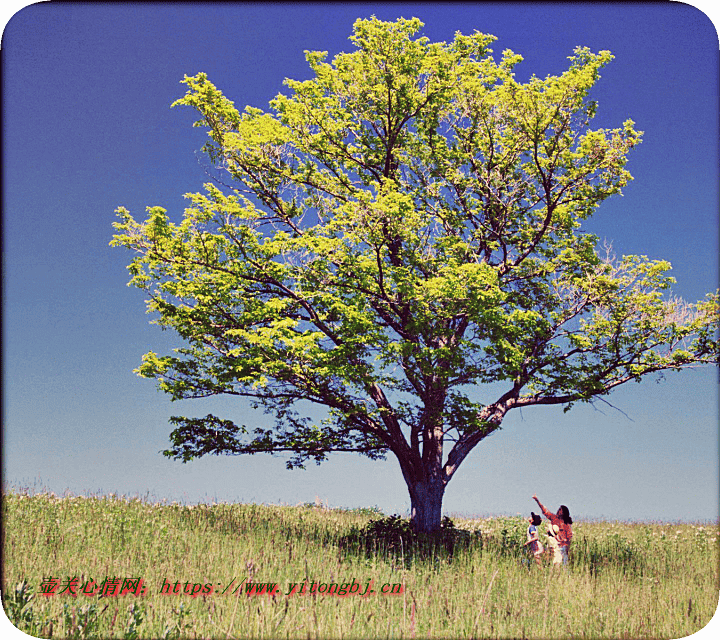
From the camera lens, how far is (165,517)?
14.0m

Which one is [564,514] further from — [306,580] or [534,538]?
[306,580]

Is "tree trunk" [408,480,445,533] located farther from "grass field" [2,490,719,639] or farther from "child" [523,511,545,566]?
"child" [523,511,545,566]

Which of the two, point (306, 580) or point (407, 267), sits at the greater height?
point (407, 267)

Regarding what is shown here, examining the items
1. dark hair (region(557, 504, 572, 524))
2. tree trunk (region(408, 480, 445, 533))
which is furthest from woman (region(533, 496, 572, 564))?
tree trunk (region(408, 480, 445, 533))

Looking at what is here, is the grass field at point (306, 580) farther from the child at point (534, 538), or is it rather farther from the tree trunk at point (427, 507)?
the tree trunk at point (427, 507)

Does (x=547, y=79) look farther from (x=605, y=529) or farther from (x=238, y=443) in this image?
(x=605, y=529)

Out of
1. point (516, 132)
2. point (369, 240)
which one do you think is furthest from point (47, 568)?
point (516, 132)

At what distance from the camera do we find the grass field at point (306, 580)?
7.25m

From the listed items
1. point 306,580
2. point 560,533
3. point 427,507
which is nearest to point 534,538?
point 560,533

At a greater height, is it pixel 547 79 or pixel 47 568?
pixel 547 79

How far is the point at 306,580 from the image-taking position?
8.54 meters

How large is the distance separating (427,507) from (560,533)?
3326 millimetres

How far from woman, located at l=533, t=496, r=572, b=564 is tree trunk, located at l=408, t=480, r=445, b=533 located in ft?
9.56

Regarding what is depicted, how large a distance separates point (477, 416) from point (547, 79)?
311 inches
